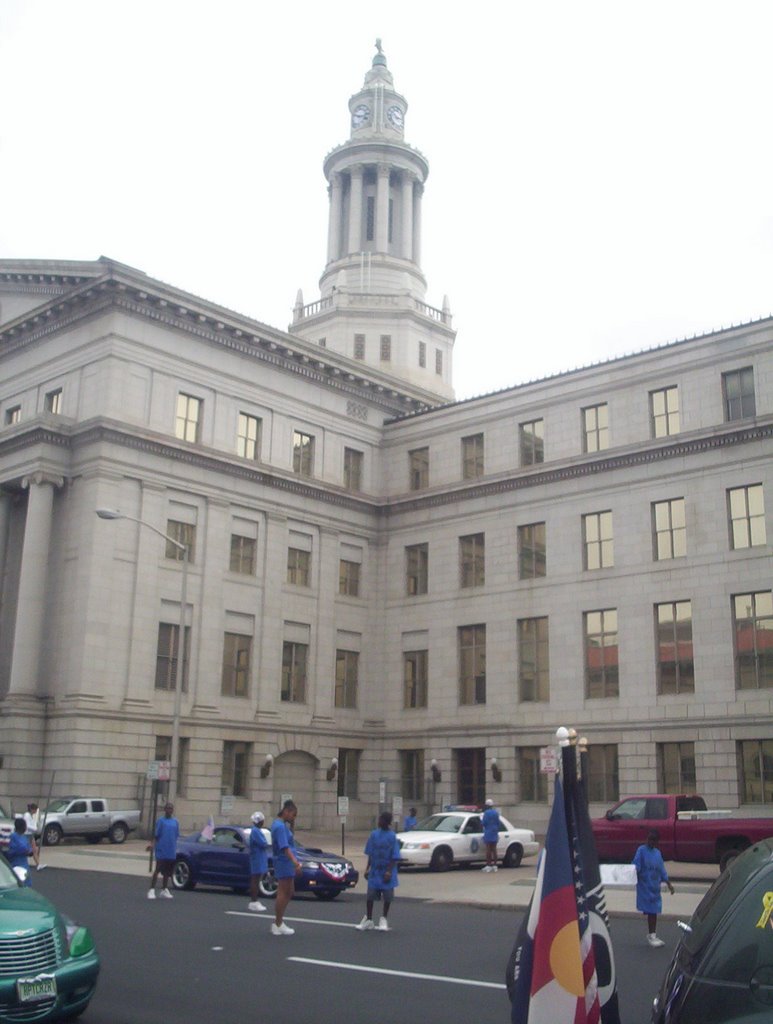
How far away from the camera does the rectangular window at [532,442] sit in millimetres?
48562

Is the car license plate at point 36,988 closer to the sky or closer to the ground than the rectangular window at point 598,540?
closer to the ground

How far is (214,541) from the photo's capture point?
4653 cm

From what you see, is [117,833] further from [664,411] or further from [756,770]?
[664,411]

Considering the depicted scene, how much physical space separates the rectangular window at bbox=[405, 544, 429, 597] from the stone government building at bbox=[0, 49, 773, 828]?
14 cm

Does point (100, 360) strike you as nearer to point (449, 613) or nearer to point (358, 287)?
point (449, 613)

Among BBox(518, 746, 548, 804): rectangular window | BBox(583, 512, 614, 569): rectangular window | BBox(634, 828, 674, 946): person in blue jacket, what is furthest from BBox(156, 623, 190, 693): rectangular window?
BBox(634, 828, 674, 946): person in blue jacket

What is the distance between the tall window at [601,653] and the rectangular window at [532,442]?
7535 mm

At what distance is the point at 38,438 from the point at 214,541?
816cm

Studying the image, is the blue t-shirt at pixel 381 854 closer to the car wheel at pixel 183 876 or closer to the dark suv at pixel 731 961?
the car wheel at pixel 183 876

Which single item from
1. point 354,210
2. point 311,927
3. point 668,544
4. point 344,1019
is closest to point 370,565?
point 668,544

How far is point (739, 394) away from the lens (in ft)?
140

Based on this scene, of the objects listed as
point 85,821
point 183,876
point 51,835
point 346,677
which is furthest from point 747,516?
point 51,835

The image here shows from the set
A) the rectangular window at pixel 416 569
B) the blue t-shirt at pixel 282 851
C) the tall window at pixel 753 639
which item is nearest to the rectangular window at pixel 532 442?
the rectangular window at pixel 416 569

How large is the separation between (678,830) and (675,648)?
15428mm
